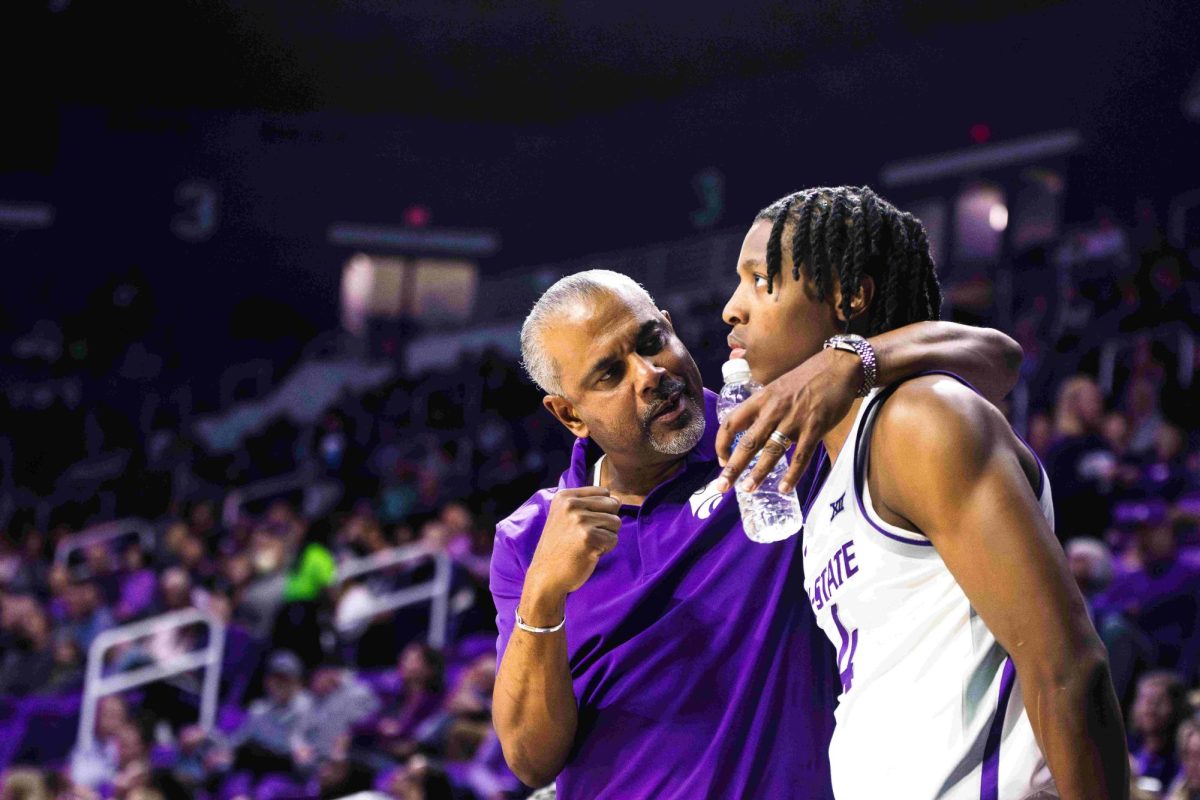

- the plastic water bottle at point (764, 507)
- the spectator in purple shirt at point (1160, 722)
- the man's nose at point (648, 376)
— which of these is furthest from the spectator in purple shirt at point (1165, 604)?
the plastic water bottle at point (764, 507)

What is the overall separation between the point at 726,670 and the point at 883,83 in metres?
12.5

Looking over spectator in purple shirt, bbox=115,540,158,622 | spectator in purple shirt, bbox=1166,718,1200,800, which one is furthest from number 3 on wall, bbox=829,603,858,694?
spectator in purple shirt, bbox=115,540,158,622

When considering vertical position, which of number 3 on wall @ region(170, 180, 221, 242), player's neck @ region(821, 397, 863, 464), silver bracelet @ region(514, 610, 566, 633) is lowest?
silver bracelet @ region(514, 610, 566, 633)

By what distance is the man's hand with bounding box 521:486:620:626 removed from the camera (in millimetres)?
1948

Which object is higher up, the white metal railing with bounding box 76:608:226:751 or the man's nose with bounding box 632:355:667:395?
the man's nose with bounding box 632:355:667:395

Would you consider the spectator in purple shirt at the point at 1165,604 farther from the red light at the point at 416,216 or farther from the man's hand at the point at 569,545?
the red light at the point at 416,216

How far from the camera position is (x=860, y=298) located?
1740mm

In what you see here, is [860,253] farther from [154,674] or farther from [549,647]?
[154,674]

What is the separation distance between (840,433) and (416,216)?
15.1 metres

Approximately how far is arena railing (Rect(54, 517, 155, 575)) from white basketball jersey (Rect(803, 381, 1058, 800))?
388 inches

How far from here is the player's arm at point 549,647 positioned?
1960 mm

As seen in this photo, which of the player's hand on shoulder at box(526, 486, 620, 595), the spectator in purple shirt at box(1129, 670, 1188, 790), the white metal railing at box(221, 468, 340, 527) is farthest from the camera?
the white metal railing at box(221, 468, 340, 527)

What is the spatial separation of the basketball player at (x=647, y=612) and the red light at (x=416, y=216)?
14.4 metres

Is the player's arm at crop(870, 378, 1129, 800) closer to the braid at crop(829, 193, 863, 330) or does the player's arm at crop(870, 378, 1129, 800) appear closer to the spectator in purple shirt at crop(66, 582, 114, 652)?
the braid at crop(829, 193, 863, 330)
